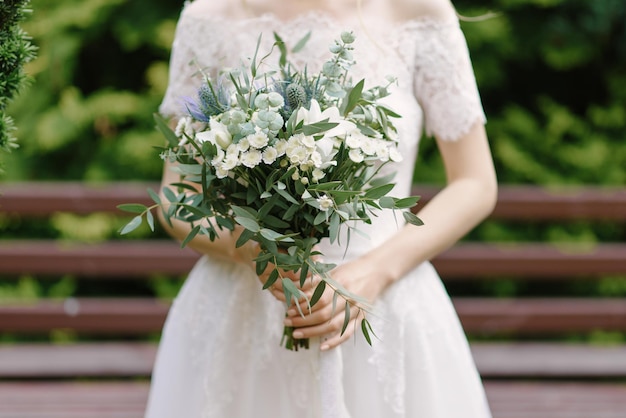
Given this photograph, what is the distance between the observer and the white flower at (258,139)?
1.39m

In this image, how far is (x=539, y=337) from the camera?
18.4ft

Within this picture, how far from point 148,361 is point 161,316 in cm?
31

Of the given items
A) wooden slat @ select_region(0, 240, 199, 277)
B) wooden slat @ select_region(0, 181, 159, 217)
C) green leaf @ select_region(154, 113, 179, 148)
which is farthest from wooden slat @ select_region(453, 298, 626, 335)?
green leaf @ select_region(154, 113, 179, 148)

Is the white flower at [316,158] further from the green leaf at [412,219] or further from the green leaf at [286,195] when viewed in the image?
the green leaf at [412,219]

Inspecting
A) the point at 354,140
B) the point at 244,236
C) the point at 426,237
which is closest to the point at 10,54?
the point at 244,236

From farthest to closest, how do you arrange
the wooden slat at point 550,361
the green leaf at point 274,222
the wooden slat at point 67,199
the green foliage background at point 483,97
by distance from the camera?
the green foliage background at point 483,97 → the wooden slat at point 67,199 → the wooden slat at point 550,361 → the green leaf at point 274,222

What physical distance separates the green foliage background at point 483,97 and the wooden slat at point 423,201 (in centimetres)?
59

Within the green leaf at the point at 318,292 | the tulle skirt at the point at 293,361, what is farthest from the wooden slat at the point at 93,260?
the green leaf at the point at 318,292

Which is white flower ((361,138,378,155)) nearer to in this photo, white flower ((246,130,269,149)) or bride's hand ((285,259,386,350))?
white flower ((246,130,269,149))

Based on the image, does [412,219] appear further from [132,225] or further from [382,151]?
[132,225]

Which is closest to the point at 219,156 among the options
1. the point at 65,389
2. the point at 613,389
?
the point at 65,389

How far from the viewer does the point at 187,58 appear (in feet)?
6.33

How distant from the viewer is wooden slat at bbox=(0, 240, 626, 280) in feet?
12.6

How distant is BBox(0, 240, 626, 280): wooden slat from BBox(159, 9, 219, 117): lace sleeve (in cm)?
195
